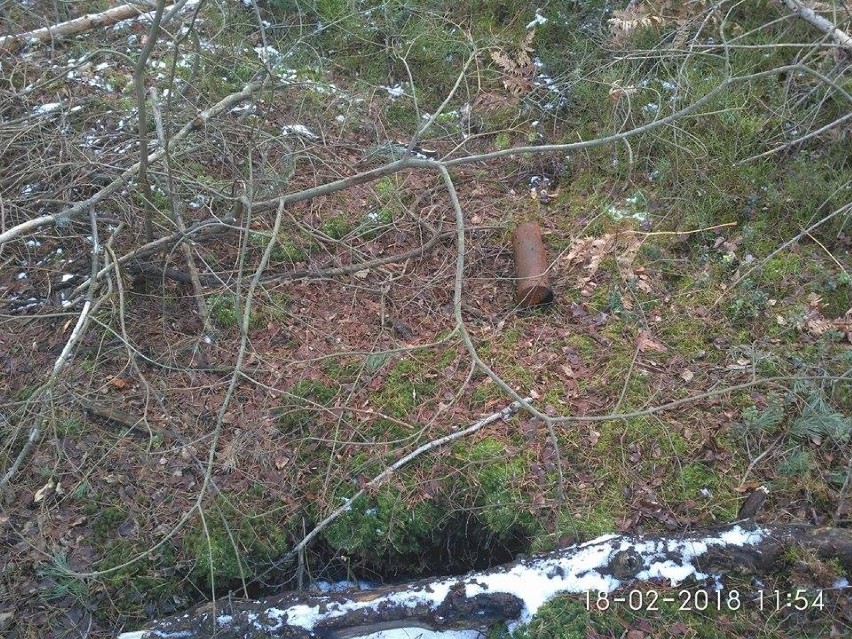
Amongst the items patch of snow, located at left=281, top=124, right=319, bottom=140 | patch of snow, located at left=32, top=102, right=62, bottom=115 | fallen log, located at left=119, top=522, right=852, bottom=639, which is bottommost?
fallen log, located at left=119, top=522, right=852, bottom=639

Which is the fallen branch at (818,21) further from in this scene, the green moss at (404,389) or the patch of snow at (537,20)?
the green moss at (404,389)

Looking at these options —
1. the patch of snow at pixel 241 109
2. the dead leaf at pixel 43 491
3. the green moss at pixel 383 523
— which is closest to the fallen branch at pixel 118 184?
the patch of snow at pixel 241 109

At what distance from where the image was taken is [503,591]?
2.65 metres

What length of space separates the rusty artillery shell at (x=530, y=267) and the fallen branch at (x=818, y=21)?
2267mm

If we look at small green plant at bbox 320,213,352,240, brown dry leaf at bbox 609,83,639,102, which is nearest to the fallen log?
small green plant at bbox 320,213,352,240

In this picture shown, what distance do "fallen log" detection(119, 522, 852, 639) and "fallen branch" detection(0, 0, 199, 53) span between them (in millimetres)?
4198

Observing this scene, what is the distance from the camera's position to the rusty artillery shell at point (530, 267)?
142 inches

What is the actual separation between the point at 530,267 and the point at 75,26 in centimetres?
401

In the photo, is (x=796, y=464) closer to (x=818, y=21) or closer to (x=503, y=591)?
(x=503, y=591)

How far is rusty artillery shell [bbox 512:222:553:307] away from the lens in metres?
3.61

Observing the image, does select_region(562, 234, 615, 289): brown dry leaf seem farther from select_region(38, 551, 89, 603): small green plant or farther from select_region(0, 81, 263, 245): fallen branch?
select_region(38, 551, 89, 603): small green plant

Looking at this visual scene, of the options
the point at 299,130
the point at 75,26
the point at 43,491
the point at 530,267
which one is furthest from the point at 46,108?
the point at 530,267

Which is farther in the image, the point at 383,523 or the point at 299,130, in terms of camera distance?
the point at 299,130

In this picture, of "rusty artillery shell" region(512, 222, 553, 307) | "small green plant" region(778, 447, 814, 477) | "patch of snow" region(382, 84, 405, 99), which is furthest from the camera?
"patch of snow" region(382, 84, 405, 99)
